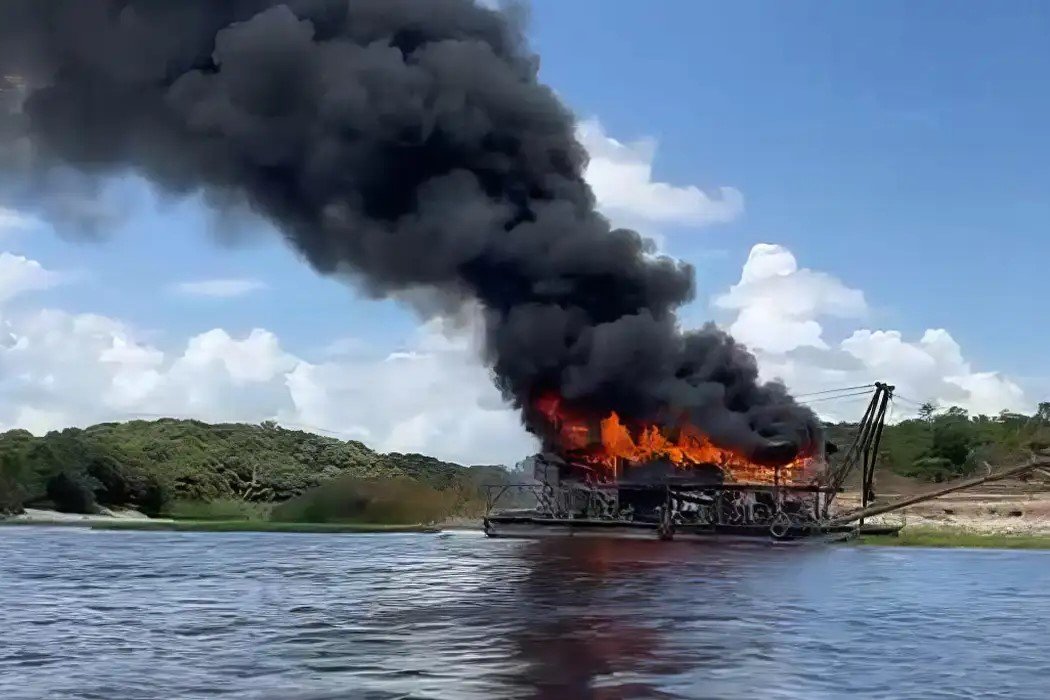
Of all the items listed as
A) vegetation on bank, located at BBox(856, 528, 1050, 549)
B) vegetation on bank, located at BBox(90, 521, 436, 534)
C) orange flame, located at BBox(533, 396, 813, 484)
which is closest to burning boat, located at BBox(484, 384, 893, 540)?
orange flame, located at BBox(533, 396, 813, 484)

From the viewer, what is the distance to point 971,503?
11369cm

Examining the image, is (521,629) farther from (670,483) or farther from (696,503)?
(696,503)

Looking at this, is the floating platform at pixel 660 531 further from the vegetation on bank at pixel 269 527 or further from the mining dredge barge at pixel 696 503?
the vegetation on bank at pixel 269 527

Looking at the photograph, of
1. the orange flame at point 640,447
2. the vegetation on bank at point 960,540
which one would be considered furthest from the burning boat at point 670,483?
the vegetation on bank at point 960,540

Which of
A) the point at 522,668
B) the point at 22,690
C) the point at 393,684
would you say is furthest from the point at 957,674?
the point at 22,690

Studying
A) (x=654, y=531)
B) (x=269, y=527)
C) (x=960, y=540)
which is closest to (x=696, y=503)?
(x=654, y=531)

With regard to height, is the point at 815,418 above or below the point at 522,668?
above

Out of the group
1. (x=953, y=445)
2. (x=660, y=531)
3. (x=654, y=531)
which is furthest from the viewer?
(x=953, y=445)

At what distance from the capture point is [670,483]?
83750 mm

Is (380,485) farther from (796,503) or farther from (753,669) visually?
(753,669)

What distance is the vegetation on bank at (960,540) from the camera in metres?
86.0

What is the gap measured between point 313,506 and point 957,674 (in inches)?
4078

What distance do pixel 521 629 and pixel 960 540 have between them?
69651mm

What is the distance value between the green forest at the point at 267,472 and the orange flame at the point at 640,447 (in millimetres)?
27792
